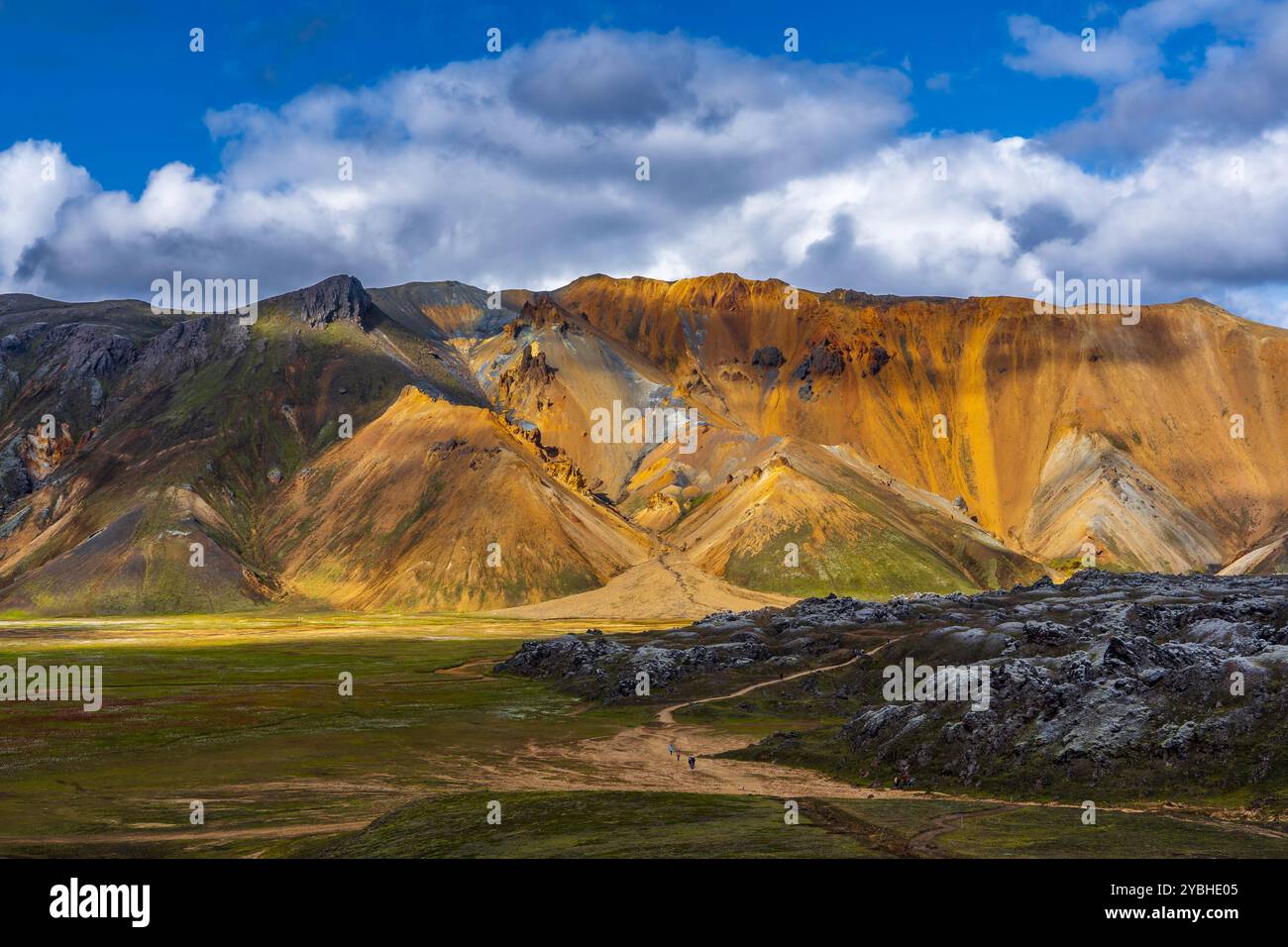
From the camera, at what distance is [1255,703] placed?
61.6 m

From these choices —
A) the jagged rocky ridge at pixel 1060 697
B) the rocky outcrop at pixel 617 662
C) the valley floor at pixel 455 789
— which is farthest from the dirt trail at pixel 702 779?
the rocky outcrop at pixel 617 662

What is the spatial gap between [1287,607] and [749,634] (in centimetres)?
6107

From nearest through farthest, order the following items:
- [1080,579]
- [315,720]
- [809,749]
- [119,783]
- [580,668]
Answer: [119,783], [809,749], [315,720], [580,668], [1080,579]

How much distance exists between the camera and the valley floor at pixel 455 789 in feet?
153

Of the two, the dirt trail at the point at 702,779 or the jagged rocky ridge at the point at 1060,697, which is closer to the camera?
the dirt trail at the point at 702,779

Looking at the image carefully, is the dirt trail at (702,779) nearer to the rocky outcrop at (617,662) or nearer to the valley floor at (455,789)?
the valley floor at (455,789)

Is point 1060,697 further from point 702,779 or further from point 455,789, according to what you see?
point 455,789

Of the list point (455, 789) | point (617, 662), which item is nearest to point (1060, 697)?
point (455, 789)

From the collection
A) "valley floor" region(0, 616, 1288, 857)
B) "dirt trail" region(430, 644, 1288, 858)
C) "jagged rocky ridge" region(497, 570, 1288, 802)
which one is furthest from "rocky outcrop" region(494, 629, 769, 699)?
"dirt trail" region(430, 644, 1288, 858)

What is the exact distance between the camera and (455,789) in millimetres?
68562

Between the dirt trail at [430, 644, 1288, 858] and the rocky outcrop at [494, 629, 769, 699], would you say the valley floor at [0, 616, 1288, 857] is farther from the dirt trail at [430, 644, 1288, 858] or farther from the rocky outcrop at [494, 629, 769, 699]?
the rocky outcrop at [494, 629, 769, 699]
